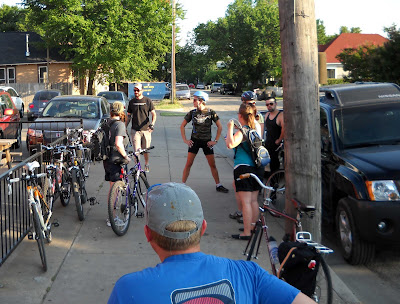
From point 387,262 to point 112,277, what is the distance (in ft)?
10.8

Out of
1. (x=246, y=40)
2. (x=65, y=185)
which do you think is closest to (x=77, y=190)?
(x=65, y=185)

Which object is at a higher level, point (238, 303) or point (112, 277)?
point (238, 303)

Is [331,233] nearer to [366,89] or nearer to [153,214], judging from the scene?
[366,89]

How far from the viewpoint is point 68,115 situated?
13.2 meters

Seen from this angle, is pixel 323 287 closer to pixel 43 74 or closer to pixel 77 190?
pixel 77 190

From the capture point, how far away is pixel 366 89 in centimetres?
746

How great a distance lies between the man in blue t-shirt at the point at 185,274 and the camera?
6.14 feet

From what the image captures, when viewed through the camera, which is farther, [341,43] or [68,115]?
[341,43]

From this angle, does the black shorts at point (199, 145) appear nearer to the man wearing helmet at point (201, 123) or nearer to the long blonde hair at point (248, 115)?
the man wearing helmet at point (201, 123)

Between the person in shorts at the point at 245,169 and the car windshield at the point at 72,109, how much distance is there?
7.38m

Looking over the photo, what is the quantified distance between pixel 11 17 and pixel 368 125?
2996 inches

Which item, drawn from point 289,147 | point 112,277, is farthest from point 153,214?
point 112,277

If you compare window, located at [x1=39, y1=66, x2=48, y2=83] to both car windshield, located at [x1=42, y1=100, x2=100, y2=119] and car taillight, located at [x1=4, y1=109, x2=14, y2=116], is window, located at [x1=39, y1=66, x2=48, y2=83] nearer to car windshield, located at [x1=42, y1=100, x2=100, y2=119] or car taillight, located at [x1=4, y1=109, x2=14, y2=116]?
car taillight, located at [x1=4, y1=109, x2=14, y2=116]

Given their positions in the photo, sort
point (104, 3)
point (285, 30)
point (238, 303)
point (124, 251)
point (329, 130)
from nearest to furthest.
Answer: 1. point (238, 303)
2. point (285, 30)
3. point (124, 251)
4. point (329, 130)
5. point (104, 3)
